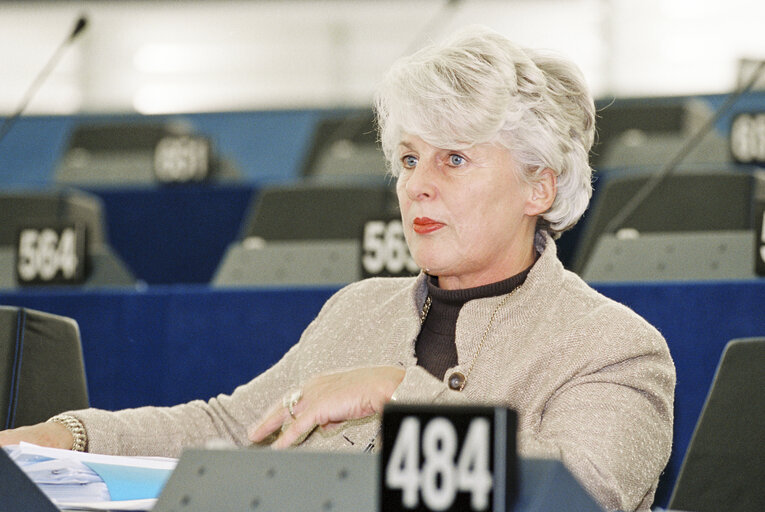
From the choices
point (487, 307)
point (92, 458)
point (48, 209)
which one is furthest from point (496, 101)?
point (48, 209)

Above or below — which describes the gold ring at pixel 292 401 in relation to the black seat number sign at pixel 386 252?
above

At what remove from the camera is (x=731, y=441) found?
1.39 meters

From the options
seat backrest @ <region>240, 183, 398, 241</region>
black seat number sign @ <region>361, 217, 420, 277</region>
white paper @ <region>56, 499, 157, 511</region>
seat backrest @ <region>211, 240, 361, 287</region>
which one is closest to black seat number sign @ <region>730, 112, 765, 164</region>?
seat backrest @ <region>240, 183, 398, 241</region>

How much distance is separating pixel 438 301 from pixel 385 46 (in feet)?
20.2

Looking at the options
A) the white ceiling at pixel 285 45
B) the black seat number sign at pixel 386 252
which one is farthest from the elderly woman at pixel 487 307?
the white ceiling at pixel 285 45

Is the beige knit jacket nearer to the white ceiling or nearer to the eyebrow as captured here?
the eyebrow

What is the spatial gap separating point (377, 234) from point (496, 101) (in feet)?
3.51

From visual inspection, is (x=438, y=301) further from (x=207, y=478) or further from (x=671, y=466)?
(x=207, y=478)

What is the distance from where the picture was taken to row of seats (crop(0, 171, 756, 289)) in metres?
2.47

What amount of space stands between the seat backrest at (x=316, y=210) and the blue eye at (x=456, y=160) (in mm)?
1820

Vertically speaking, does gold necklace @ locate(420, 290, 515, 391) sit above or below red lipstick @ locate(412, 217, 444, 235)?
below

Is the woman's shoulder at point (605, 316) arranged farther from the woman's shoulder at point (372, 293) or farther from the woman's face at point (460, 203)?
the woman's shoulder at point (372, 293)

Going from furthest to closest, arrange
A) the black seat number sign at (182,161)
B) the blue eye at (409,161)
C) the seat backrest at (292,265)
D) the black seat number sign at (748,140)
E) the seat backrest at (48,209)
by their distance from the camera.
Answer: the black seat number sign at (182,161) < the black seat number sign at (748,140) < the seat backrest at (48,209) < the seat backrest at (292,265) < the blue eye at (409,161)

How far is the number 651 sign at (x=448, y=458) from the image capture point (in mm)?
755
